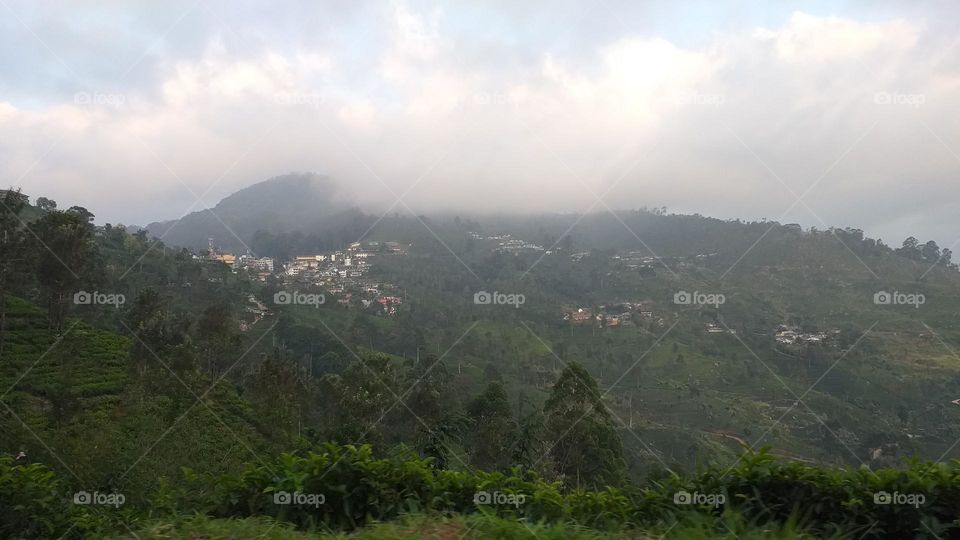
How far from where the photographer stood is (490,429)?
18.2 metres

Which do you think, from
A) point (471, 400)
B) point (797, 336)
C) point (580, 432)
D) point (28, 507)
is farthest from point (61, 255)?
point (797, 336)

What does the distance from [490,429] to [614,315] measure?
180 ft

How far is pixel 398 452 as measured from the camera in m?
4.09

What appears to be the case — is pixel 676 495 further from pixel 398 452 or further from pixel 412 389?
pixel 412 389

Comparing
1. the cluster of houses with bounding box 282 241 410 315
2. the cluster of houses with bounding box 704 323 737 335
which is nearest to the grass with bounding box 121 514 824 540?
the cluster of houses with bounding box 282 241 410 315

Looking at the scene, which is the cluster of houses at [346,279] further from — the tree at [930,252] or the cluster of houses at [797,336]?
the tree at [930,252]

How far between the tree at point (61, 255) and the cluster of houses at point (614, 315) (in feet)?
170

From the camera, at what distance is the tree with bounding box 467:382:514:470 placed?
17797 mm

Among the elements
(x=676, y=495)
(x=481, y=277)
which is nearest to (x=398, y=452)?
(x=676, y=495)

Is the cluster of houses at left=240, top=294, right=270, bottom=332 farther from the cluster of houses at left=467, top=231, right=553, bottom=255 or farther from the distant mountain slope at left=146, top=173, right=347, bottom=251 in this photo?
the distant mountain slope at left=146, top=173, right=347, bottom=251

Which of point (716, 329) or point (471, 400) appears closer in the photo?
point (471, 400)

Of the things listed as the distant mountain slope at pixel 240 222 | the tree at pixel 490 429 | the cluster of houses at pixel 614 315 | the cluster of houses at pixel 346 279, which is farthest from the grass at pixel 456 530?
the distant mountain slope at pixel 240 222

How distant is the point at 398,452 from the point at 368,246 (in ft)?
327

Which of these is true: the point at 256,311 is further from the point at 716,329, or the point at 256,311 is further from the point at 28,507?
the point at 716,329
